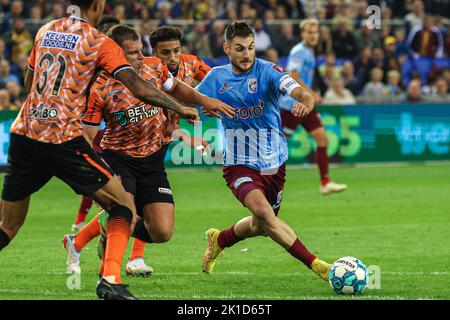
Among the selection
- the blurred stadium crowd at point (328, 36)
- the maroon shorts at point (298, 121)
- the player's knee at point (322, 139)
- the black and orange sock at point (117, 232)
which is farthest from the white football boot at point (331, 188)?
the black and orange sock at point (117, 232)

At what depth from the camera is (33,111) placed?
802cm

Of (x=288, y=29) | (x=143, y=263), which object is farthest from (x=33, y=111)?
(x=288, y=29)

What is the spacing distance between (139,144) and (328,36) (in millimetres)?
16549

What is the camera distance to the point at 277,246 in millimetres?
12281

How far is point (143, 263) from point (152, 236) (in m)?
0.44

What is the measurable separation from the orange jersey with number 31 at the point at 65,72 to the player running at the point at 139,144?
1605mm

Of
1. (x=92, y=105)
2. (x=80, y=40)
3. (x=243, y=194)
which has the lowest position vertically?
(x=243, y=194)

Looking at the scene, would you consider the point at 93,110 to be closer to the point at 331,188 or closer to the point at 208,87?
the point at 208,87

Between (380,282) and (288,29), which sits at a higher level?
(288,29)

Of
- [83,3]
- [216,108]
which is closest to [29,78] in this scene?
[83,3]

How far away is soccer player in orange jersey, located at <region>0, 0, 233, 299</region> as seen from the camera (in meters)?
7.93

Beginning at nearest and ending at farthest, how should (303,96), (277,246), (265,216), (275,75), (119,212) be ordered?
(119,212), (303,96), (265,216), (275,75), (277,246)

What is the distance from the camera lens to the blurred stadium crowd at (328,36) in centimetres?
2330

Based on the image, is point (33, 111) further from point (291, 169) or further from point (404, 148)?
point (404, 148)
